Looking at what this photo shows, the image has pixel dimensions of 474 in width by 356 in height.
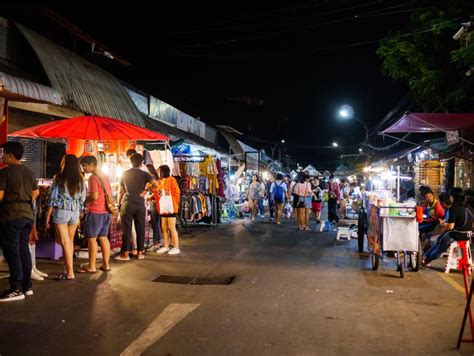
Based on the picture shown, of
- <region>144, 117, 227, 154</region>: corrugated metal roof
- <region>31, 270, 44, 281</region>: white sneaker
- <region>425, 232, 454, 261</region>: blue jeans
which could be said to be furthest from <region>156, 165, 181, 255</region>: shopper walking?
<region>144, 117, 227, 154</region>: corrugated metal roof

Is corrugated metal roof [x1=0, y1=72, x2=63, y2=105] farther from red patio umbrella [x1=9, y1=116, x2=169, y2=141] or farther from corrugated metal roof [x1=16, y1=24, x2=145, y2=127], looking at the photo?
corrugated metal roof [x1=16, y1=24, x2=145, y2=127]

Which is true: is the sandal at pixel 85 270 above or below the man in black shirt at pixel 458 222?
below

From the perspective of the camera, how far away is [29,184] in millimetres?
6477

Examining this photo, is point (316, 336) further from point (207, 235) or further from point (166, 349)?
point (207, 235)

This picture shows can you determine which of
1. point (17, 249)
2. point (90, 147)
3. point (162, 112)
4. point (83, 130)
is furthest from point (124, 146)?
point (162, 112)

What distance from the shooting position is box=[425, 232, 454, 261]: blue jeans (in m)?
8.92

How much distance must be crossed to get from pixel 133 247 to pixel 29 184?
403 centimetres

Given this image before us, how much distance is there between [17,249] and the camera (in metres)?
6.30

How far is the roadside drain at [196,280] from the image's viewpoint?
25.0ft

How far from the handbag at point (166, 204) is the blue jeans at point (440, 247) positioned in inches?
219

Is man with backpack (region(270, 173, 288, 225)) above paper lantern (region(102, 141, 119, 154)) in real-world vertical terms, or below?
below

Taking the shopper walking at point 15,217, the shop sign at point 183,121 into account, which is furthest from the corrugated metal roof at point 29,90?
the shop sign at point 183,121

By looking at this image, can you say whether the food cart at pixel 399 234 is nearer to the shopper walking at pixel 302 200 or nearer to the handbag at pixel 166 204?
the handbag at pixel 166 204

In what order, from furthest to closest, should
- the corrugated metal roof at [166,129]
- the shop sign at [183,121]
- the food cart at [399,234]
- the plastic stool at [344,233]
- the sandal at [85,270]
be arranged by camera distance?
the shop sign at [183,121]
the corrugated metal roof at [166,129]
the plastic stool at [344,233]
the food cart at [399,234]
the sandal at [85,270]
